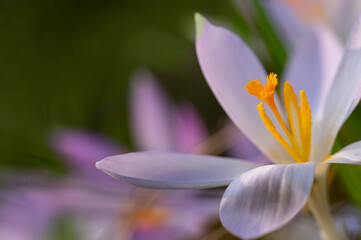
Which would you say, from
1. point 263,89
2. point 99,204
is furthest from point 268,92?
point 99,204

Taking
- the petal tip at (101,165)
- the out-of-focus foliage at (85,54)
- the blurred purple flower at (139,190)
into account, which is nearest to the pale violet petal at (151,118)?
the blurred purple flower at (139,190)

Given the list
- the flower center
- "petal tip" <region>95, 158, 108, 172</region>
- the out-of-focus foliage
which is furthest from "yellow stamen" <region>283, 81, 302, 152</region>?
the out-of-focus foliage

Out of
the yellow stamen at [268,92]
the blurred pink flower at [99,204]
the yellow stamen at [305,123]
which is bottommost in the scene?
the blurred pink flower at [99,204]

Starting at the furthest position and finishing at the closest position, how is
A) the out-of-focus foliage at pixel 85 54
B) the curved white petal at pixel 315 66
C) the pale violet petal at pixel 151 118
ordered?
1. the out-of-focus foliage at pixel 85 54
2. the pale violet petal at pixel 151 118
3. the curved white petal at pixel 315 66

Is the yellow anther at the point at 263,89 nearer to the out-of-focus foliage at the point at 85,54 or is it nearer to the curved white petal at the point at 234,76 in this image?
the curved white petal at the point at 234,76

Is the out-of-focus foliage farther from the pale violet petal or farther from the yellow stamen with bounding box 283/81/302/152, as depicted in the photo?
the yellow stamen with bounding box 283/81/302/152

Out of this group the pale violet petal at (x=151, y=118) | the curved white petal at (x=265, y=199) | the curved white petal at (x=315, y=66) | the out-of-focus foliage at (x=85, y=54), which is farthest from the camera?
the out-of-focus foliage at (x=85, y=54)

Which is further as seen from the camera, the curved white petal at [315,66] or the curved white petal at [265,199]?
the curved white petal at [315,66]

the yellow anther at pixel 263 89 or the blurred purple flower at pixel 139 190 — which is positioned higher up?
the yellow anther at pixel 263 89

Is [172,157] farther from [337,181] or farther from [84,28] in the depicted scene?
[84,28]
